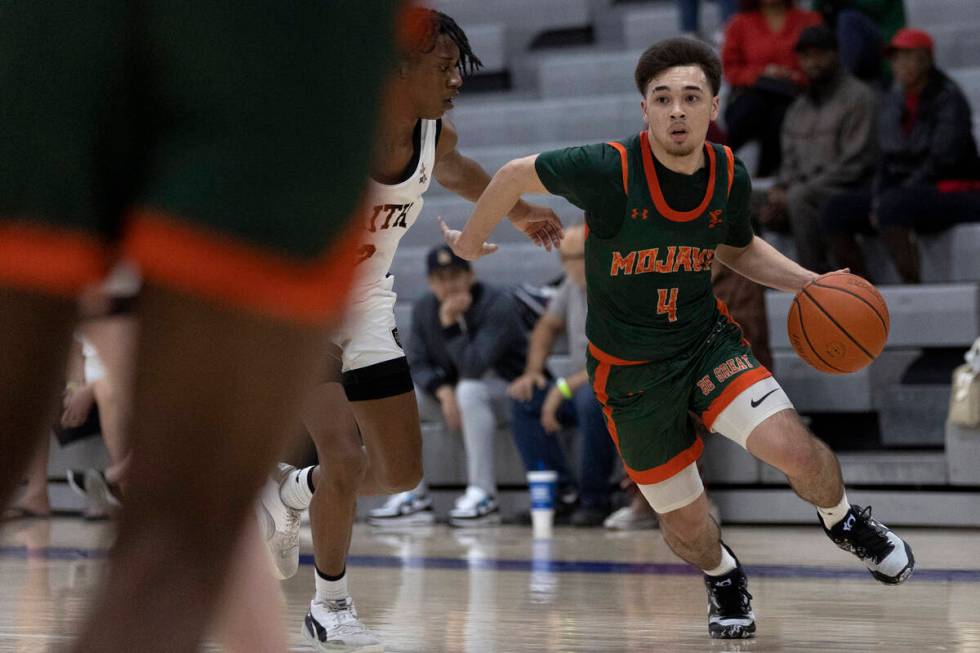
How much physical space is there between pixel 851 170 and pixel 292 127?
25.4ft

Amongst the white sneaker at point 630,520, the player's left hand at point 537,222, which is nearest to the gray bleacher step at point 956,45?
the white sneaker at point 630,520

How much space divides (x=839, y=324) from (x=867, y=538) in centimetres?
65

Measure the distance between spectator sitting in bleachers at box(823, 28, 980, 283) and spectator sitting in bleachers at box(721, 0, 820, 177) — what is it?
1.00 meters

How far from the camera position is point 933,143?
316 inches

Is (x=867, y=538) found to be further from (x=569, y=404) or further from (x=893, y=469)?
(x=569, y=404)

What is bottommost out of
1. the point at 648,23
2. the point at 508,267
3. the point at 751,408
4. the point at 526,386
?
the point at 526,386

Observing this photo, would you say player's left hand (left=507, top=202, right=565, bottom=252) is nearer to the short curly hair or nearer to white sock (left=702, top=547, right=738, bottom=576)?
the short curly hair

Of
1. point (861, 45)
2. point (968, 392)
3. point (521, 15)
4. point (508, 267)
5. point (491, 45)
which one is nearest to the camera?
point (968, 392)

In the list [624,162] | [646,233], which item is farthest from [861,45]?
[646,233]

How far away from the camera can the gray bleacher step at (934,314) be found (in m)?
7.85

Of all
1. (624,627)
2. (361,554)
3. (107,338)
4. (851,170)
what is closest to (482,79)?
(851,170)

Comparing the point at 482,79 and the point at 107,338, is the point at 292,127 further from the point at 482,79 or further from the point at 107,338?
the point at 482,79

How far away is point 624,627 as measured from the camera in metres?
4.45

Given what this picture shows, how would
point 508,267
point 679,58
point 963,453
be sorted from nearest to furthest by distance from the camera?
point 679,58 → point 963,453 → point 508,267
